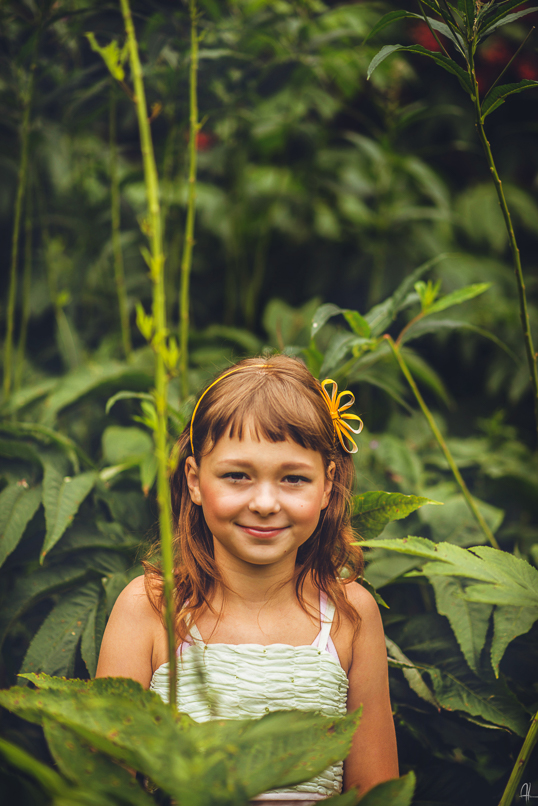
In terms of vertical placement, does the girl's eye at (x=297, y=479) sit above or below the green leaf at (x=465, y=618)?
above

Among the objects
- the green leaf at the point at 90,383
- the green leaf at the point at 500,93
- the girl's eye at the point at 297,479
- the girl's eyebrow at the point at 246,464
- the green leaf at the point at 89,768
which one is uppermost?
Result: the green leaf at the point at 500,93

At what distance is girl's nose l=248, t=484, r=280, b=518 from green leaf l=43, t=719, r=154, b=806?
1.38 feet

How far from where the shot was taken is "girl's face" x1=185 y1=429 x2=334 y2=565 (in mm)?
978

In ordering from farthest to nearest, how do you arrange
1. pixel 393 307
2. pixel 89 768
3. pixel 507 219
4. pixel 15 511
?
pixel 393 307
pixel 15 511
pixel 507 219
pixel 89 768

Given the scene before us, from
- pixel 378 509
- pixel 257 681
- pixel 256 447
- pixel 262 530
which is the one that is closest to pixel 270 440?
pixel 256 447

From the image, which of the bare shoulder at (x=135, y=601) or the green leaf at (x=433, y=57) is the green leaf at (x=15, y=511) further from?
the green leaf at (x=433, y=57)

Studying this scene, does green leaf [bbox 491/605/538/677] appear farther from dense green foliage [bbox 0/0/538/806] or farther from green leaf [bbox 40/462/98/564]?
green leaf [bbox 40/462/98/564]

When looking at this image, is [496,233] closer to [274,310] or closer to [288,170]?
[288,170]

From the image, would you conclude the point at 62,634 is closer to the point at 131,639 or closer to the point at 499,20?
the point at 131,639

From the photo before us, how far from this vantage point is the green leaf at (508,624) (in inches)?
40.7

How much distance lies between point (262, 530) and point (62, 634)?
48 cm

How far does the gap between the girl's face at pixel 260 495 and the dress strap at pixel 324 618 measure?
6.3 inches

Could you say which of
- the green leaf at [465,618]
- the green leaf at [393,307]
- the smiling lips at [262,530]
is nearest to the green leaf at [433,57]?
the green leaf at [393,307]

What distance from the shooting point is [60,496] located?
4.05 ft
